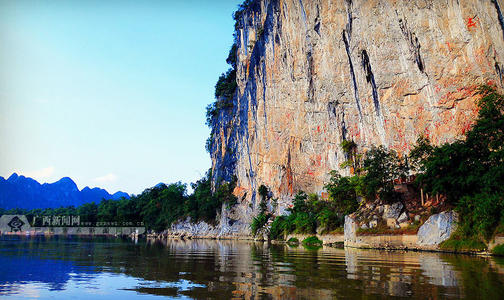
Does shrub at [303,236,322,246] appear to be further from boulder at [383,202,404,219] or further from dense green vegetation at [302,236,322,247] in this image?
boulder at [383,202,404,219]

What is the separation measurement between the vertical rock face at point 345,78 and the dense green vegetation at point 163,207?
7319mm

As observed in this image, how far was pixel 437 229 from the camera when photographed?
18531mm

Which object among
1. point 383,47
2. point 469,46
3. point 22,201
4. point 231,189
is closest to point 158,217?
point 231,189

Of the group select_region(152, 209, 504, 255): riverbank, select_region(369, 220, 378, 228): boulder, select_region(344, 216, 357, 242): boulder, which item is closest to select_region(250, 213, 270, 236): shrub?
select_region(152, 209, 504, 255): riverbank

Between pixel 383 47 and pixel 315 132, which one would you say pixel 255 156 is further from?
pixel 383 47

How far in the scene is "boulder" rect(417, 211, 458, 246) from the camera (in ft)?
59.5

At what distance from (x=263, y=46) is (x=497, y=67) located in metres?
29.9

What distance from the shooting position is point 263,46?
46.9m

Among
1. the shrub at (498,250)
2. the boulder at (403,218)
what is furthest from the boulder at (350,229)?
the shrub at (498,250)

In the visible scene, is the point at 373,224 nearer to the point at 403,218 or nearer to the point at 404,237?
the point at 403,218

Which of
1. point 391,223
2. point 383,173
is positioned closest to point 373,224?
point 391,223

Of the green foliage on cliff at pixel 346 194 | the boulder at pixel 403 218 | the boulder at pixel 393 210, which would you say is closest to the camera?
the boulder at pixel 403 218

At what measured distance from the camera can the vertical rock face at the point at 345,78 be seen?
22.9 meters

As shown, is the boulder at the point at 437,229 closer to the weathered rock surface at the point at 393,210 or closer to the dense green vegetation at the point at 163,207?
the weathered rock surface at the point at 393,210
